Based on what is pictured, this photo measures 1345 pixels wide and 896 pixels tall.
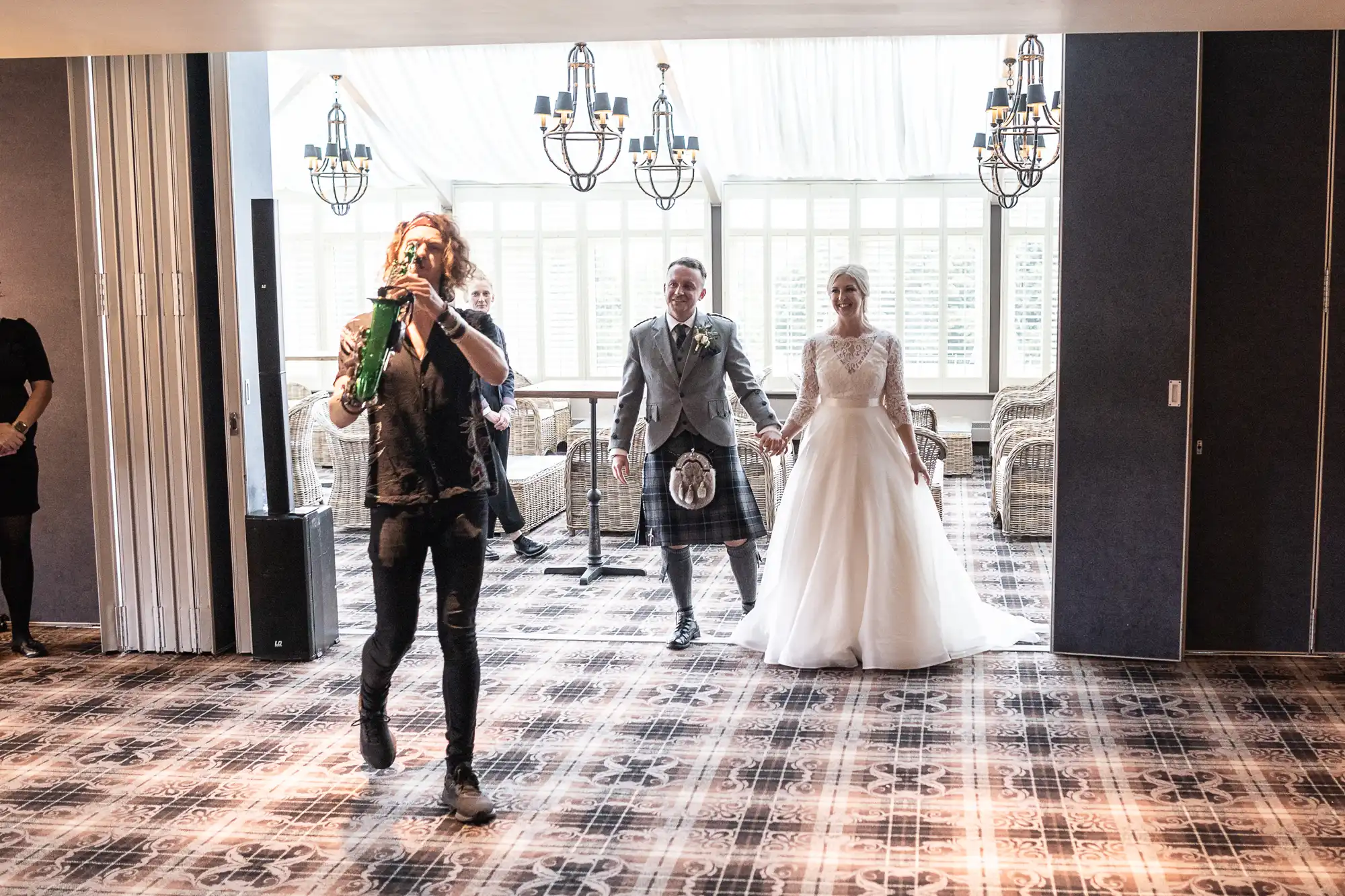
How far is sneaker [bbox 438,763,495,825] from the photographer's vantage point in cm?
344

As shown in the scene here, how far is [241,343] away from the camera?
16.7ft

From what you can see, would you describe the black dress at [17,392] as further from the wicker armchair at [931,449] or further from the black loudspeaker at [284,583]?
the wicker armchair at [931,449]

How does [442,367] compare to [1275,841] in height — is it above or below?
above

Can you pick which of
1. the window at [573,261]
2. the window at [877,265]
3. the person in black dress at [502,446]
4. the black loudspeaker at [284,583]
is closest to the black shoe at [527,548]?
the person in black dress at [502,446]

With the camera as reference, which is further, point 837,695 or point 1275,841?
point 837,695

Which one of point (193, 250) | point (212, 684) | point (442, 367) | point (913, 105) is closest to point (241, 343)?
point (193, 250)

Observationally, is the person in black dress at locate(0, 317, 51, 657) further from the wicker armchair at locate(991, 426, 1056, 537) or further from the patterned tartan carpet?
the wicker armchair at locate(991, 426, 1056, 537)

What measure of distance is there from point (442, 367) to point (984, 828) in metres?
1.84

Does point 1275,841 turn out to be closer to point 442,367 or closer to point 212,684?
point 442,367

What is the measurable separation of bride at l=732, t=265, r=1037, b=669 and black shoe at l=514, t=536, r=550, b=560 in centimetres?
239

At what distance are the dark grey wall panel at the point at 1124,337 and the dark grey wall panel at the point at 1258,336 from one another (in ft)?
0.56

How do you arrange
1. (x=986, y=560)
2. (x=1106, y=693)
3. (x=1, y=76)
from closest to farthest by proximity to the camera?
(x=1106, y=693), (x=1, y=76), (x=986, y=560)

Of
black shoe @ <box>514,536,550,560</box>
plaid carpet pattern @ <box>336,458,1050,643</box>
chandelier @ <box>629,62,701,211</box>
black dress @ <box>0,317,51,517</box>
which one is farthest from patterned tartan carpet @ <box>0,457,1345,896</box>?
chandelier @ <box>629,62,701,211</box>

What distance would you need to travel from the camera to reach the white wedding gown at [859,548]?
4.89m
